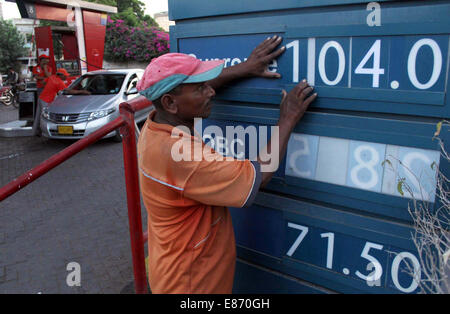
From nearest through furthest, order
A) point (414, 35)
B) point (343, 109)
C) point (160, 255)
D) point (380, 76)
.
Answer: point (414, 35), point (380, 76), point (343, 109), point (160, 255)

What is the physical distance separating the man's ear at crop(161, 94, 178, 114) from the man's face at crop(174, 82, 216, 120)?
0.01 m

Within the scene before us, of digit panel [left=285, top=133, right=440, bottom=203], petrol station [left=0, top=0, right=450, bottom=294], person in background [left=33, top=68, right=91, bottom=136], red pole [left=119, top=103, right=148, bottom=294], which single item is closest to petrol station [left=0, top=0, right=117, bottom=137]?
person in background [left=33, top=68, right=91, bottom=136]

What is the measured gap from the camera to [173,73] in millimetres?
1488

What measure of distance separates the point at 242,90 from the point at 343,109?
53cm

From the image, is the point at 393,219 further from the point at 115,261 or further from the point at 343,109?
the point at 115,261

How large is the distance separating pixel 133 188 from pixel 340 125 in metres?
1.37

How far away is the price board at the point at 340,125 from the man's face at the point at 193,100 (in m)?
0.39

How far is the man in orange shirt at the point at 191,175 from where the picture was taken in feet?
4.91

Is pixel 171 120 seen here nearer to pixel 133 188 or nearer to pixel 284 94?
pixel 284 94

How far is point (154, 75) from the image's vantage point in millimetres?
1501

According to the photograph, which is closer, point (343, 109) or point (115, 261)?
point (343, 109)

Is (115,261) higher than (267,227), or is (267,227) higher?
(267,227)
